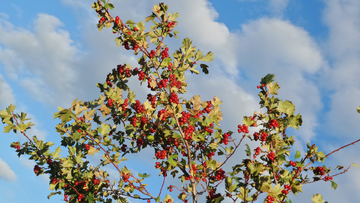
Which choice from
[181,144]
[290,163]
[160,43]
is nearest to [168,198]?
[181,144]

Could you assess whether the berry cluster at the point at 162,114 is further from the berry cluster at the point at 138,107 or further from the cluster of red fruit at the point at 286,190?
the cluster of red fruit at the point at 286,190

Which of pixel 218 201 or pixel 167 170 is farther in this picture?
pixel 167 170

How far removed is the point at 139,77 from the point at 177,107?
139cm

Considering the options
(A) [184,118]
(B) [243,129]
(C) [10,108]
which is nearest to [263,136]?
(B) [243,129]

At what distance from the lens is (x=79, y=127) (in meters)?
5.76

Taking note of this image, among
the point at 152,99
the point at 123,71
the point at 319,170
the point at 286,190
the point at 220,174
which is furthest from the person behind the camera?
the point at 123,71

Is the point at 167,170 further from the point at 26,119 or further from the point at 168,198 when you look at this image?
the point at 26,119

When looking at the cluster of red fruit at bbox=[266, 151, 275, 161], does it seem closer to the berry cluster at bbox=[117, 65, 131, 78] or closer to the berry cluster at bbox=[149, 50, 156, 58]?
the berry cluster at bbox=[149, 50, 156, 58]

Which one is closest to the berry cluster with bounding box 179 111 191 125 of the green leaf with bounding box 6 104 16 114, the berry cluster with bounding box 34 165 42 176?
the berry cluster with bounding box 34 165 42 176

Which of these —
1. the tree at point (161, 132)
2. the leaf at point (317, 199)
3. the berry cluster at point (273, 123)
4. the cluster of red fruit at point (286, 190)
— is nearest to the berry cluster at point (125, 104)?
the tree at point (161, 132)

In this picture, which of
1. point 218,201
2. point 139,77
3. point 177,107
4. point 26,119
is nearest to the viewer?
point 218,201

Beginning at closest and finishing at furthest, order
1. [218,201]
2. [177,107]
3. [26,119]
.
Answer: [218,201], [177,107], [26,119]

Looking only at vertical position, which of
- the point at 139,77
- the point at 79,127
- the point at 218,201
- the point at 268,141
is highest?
the point at 139,77

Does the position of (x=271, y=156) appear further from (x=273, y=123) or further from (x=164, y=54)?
(x=164, y=54)
